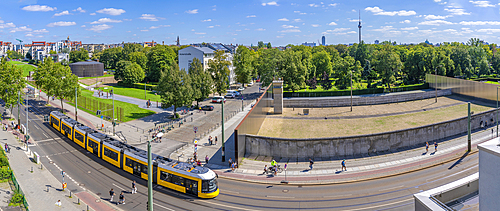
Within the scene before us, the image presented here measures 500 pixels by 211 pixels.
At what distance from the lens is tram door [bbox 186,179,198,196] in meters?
27.2

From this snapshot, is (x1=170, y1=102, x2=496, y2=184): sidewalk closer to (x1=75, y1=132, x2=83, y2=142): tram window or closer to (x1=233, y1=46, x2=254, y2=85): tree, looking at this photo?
(x1=75, y1=132, x2=83, y2=142): tram window

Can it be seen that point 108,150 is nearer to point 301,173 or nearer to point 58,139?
point 58,139

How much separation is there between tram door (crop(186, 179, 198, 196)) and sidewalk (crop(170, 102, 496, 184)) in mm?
6664

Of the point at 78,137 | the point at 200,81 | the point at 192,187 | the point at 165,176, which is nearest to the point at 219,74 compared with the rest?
the point at 200,81

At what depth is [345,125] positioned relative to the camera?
160 ft

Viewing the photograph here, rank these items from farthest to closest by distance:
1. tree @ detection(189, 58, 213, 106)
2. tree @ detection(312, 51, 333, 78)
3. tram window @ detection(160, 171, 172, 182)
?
tree @ detection(312, 51, 333, 78)
tree @ detection(189, 58, 213, 106)
tram window @ detection(160, 171, 172, 182)

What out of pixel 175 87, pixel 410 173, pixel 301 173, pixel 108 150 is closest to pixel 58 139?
pixel 108 150

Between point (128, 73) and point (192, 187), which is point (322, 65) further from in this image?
point (192, 187)

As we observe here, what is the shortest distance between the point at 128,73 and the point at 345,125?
72.7 metres

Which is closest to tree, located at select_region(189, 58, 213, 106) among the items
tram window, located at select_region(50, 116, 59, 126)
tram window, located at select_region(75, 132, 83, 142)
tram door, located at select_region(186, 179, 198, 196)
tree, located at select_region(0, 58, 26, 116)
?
tram window, located at select_region(50, 116, 59, 126)

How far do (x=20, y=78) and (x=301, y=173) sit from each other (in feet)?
184

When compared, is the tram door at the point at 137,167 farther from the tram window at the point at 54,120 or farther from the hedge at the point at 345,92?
the hedge at the point at 345,92

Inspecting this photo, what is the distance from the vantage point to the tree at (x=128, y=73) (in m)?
96.8

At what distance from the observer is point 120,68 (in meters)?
100
